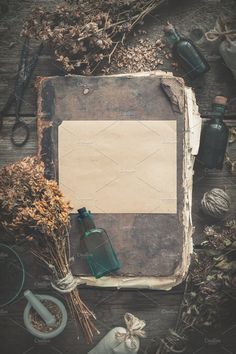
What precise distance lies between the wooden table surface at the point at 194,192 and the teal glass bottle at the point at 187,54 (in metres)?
0.04

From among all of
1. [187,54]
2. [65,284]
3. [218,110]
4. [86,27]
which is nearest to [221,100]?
[218,110]

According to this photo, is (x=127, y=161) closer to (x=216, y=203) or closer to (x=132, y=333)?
(x=216, y=203)

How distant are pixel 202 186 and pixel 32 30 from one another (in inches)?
22.7

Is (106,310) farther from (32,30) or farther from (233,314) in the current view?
(32,30)

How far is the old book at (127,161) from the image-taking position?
61.4 inches

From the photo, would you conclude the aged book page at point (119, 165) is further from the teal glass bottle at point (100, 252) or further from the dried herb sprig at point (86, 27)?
the dried herb sprig at point (86, 27)

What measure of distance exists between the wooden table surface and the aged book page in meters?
0.10

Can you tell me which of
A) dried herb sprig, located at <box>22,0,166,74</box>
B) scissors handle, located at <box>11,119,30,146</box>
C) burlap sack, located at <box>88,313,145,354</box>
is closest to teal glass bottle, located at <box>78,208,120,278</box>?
burlap sack, located at <box>88,313,145,354</box>

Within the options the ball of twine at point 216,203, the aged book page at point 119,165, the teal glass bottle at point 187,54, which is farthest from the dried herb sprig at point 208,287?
the teal glass bottle at point 187,54

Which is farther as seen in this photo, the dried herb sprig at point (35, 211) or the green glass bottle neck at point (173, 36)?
the green glass bottle neck at point (173, 36)

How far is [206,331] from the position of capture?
1.58 meters

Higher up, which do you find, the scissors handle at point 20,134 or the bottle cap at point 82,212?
the scissors handle at point 20,134

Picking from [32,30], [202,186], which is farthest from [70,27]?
[202,186]

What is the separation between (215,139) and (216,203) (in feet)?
0.52
